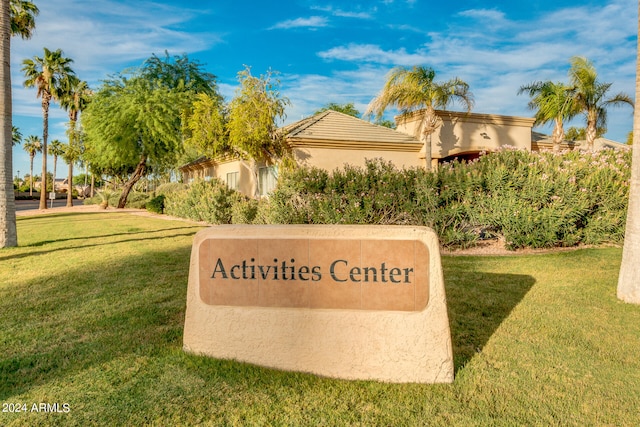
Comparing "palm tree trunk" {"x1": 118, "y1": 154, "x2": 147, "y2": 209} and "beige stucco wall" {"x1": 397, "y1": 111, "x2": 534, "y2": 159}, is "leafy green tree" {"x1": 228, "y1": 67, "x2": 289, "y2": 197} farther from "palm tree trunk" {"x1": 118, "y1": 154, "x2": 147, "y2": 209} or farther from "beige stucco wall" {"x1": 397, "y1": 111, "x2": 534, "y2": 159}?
"palm tree trunk" {"x1": 118, "y1": 154, "x2": 147, "y2": 209}

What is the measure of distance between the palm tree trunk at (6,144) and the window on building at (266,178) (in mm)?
10519

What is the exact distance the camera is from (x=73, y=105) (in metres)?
40.2

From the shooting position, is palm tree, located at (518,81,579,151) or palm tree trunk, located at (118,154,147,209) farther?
palm tree trunk, located at (118,154,147,209)

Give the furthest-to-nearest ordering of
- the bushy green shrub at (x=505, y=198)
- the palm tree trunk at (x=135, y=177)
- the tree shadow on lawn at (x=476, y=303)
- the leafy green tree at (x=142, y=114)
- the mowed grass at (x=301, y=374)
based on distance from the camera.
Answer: the palm tree trunk at (x=135, y=177) < the leafy green tree at (x=142, y=114) < the bushy green shrub at (x=505, y=198) < the tree shadow on lawn at (x=476, y=303) < the mowed grass at (x=301, y=374)

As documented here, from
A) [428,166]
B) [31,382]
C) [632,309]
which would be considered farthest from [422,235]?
[428,166]

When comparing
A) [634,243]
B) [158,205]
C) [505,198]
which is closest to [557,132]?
[505,198]

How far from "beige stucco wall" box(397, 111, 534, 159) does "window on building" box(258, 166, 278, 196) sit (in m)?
7.32

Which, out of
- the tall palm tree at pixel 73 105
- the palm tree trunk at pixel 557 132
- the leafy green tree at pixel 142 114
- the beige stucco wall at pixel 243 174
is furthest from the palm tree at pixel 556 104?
the tall palm tree at pixel 73 105

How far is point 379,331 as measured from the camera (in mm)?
3553

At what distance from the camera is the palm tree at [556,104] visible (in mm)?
20109

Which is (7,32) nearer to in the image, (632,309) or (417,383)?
(417,383)

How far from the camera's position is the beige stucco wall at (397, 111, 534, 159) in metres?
20.9

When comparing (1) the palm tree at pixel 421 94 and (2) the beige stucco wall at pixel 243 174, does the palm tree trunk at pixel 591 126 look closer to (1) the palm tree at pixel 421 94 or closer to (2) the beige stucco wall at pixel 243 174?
(1) the palm tree at pixel 421 94

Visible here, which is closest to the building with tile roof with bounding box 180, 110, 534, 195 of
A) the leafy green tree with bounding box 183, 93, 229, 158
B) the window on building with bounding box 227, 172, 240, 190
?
the window on building with bounding box 227, 172, 240, 190
